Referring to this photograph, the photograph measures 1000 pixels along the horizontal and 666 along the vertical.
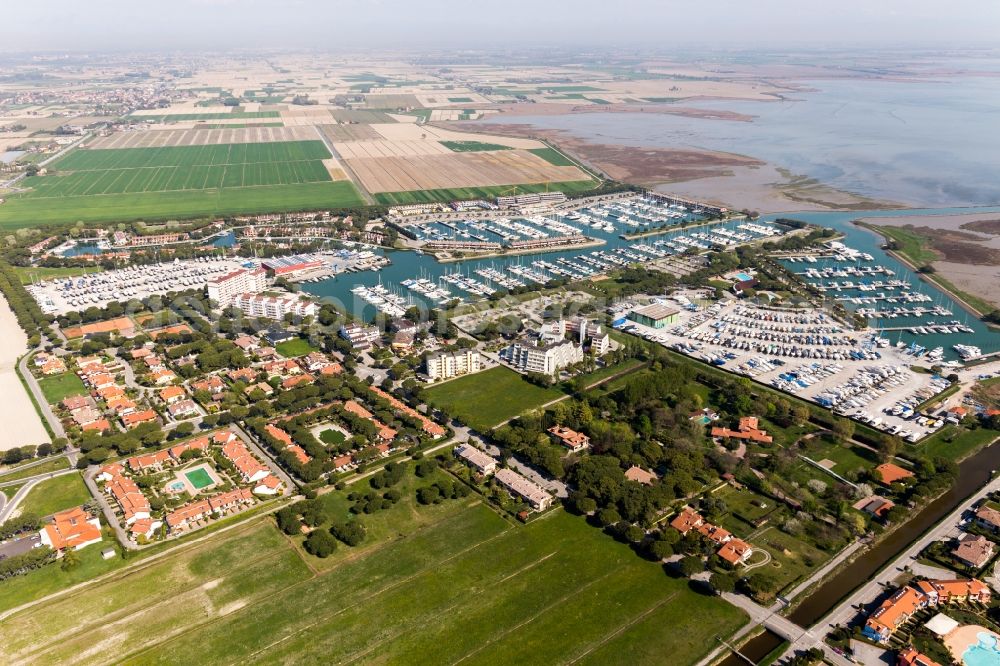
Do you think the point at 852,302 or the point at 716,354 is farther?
the point at 852,302

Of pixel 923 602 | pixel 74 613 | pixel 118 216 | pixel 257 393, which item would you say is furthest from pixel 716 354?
Answer: pixel 118 216

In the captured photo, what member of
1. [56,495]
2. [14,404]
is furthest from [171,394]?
[56,495]

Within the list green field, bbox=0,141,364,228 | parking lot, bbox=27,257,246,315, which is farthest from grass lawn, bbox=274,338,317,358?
green field, bbox=0,141,364,228

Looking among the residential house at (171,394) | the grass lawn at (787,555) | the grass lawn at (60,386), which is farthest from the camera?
the grass lawn at (60,386)

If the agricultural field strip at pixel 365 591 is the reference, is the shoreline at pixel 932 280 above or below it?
above

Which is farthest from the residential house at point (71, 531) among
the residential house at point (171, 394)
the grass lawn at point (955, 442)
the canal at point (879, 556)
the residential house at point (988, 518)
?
the grass lawn at point (955, 442)

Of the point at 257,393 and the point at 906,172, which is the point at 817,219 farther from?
the point at 257,393

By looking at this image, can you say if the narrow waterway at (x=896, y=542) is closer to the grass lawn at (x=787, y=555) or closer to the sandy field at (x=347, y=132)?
the grass lawn at (x=787, y=555)
